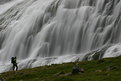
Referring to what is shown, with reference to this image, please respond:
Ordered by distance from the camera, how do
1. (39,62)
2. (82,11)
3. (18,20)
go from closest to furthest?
1. (39,62)
2. (82,11)
3. (18,20)

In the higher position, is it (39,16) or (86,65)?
(39,16)

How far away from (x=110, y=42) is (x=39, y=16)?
20394 mm

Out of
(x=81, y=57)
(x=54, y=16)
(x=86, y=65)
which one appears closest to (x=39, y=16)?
(x=54, y=16)

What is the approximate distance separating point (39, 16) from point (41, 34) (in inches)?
241

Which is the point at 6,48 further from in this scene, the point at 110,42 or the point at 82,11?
the point at 110,42

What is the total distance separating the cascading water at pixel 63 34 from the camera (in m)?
53.1

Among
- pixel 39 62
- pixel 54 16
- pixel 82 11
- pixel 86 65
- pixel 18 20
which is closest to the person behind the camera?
pixel 86 65

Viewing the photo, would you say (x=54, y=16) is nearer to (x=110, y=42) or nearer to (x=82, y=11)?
(x=82, y=11)

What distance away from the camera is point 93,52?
167ft

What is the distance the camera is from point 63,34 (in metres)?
59.2

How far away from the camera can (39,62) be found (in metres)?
56.7

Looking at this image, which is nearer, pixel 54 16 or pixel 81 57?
pixel 81 57

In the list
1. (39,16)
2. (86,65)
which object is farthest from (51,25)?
(86,65)

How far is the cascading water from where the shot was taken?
53062mm
